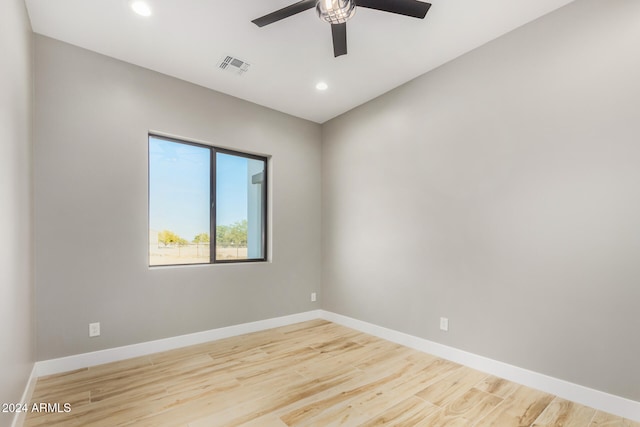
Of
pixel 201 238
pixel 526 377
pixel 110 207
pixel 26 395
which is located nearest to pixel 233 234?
pixel 201 238

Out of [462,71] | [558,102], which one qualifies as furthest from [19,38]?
[558,102]

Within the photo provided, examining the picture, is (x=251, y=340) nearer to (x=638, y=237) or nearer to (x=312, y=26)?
(x=312, y=26)

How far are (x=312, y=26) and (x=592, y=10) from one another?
2067 millimetres

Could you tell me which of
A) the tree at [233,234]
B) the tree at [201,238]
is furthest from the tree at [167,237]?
the tree at [233,234]

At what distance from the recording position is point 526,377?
2.43m

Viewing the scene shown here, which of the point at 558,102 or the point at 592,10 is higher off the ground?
the point at 592,10

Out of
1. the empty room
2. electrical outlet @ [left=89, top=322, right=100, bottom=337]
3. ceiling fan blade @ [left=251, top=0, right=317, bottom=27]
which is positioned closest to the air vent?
the empty room

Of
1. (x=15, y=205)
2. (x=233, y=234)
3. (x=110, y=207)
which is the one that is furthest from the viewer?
(x=233, y=234)

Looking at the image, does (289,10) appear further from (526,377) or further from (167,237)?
(526,377)

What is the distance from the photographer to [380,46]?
281 centimetres

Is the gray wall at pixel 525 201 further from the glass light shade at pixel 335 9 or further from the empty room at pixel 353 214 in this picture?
the glass light shade at pixel 335 9

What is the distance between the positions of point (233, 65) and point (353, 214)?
2.23 metres

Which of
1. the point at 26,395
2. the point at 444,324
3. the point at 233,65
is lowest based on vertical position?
the point at 26,395

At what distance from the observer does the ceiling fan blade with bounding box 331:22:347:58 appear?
218 cm
